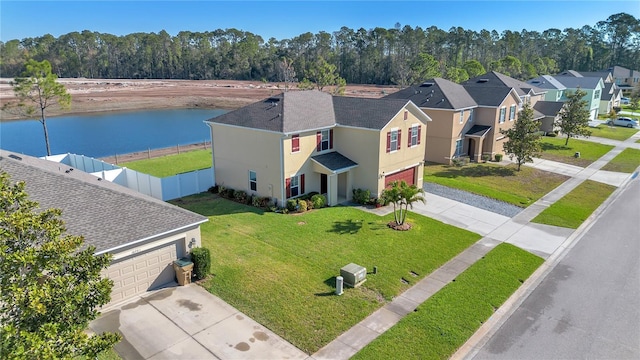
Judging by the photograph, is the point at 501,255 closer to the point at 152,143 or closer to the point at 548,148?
the point at 548,148

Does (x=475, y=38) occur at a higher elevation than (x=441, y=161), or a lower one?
higher

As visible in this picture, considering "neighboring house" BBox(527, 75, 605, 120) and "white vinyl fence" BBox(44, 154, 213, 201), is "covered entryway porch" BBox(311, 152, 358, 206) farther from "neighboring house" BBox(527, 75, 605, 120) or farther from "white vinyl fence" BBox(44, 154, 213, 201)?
"neighboring house" BBox(527, 75, 605, 120)

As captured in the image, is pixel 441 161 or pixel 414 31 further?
pixel 414 31

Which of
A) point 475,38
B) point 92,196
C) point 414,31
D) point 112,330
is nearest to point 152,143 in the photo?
point 92,196

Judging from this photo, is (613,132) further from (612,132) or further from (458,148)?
(458,148)

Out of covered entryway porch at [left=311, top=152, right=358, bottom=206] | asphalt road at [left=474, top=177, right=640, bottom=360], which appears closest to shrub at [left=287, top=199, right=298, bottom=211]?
covered entryway porch at [left=311, top=152, right=358, bottom=206]

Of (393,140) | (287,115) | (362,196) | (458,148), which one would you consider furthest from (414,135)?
(458,148)
